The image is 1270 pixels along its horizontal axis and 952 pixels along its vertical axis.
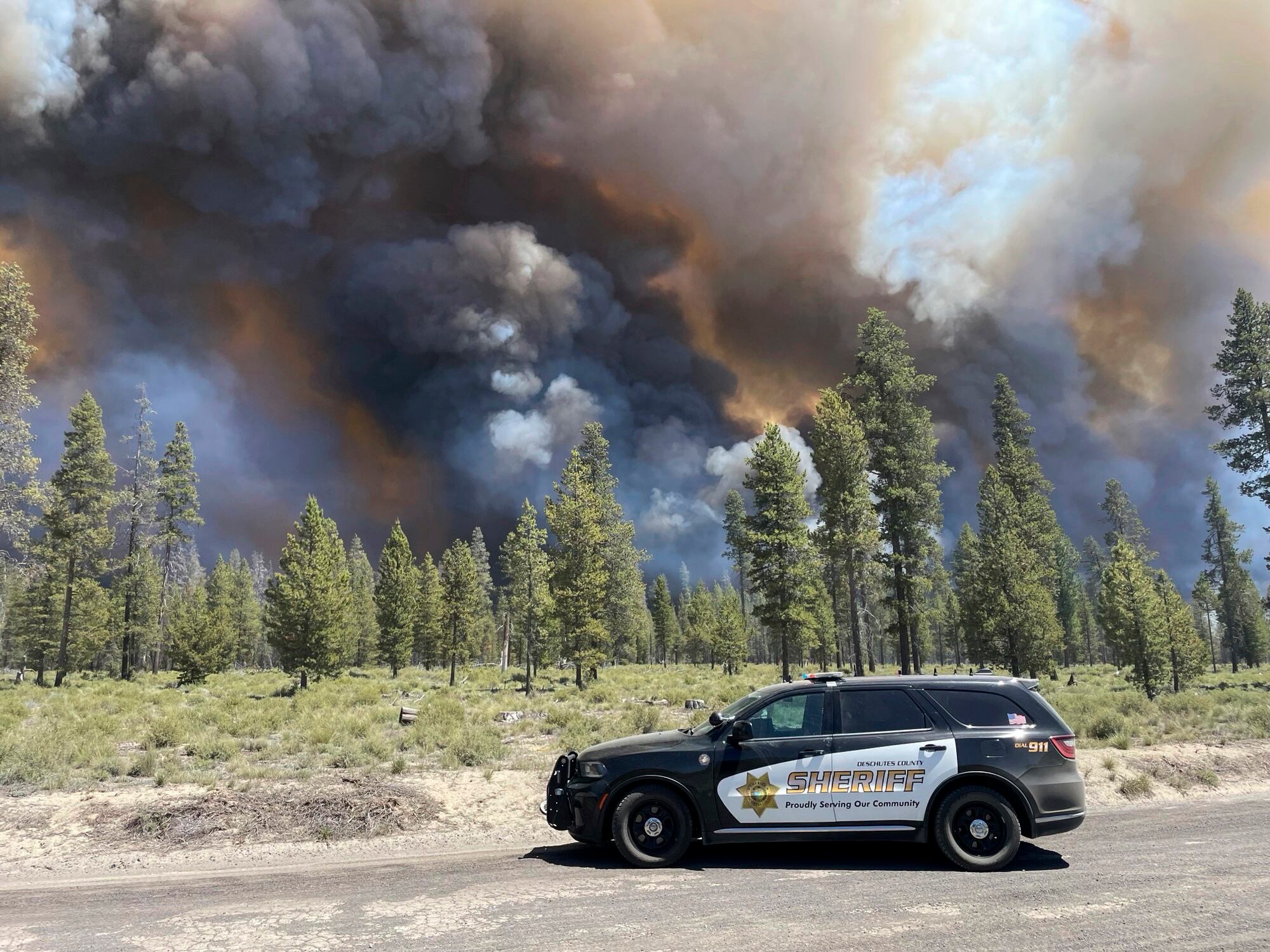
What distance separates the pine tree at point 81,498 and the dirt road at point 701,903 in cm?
3801

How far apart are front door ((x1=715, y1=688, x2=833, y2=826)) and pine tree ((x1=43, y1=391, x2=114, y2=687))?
1680 inches

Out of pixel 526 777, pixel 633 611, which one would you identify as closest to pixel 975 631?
pixel 633 611

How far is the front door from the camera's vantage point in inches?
288

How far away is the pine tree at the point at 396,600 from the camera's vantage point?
52875 millimetres

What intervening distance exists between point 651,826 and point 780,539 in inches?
980

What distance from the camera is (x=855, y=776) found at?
7324mm

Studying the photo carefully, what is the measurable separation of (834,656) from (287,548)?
5982cm

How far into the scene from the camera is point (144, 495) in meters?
42.1

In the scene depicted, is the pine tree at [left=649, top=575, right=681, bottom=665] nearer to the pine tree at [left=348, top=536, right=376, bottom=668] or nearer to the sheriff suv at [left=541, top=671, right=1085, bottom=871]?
the pine tree at [left=348, top=536, right=376, bottom=668]

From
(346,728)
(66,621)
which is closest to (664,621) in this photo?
(66,621)

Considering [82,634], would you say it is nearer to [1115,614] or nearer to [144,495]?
[144,495]

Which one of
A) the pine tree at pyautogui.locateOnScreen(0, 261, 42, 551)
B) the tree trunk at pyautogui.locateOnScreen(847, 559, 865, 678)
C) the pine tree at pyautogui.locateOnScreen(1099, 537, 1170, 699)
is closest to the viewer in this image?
the pine tree at pyautogui.locateOnScreen(0, 261, 42, 551)

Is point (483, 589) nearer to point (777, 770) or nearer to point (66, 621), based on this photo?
point (66, 621)

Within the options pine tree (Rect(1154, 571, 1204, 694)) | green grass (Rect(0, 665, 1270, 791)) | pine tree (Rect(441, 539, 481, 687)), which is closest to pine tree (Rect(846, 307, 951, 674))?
green grass (Rect(0, 665, 1270, 791))
